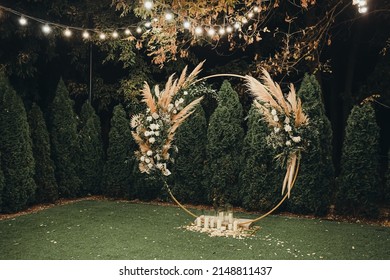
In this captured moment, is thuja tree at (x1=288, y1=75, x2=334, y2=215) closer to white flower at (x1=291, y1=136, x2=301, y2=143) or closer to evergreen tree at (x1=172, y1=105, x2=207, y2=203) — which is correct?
white flower at (x1=291, y1=136, x2=301, y2=143)

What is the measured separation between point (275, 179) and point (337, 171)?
599 centimetres

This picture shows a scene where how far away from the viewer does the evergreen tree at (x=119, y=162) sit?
1288 cm

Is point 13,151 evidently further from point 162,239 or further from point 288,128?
point 288,128

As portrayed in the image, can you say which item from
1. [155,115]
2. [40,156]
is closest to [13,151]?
[40,156]

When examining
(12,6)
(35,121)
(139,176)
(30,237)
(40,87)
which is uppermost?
(12,6)

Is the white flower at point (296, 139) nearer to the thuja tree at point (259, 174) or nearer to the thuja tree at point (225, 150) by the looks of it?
the thuja tree at point (259, 174)

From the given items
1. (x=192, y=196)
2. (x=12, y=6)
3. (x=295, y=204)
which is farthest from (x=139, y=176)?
(x=12, y=6)

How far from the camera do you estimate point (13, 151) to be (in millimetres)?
10711

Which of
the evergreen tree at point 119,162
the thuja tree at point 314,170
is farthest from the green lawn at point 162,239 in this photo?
the evergreen tree at point 119,162

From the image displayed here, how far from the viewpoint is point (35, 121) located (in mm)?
11672

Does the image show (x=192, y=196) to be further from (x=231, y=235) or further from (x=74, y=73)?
(x=74, y=73)

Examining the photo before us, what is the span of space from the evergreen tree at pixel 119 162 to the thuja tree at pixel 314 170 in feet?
15.2

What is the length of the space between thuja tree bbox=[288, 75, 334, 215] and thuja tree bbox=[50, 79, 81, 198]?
592cm
